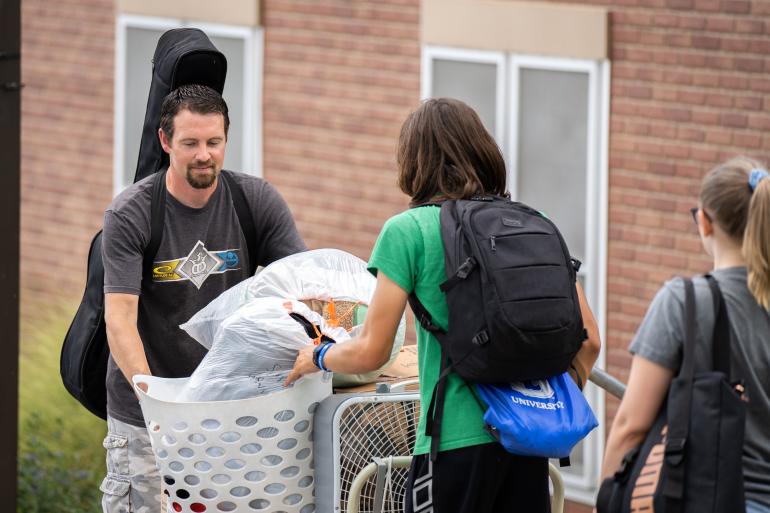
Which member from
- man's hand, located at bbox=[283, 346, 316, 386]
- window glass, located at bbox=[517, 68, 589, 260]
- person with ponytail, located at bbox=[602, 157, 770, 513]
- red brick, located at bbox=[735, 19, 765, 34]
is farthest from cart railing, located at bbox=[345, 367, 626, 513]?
window glass, located at bbox=[517, 68, 589, 260]

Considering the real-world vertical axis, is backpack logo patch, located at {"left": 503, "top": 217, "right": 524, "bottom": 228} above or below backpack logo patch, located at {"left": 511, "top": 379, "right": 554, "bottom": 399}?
above

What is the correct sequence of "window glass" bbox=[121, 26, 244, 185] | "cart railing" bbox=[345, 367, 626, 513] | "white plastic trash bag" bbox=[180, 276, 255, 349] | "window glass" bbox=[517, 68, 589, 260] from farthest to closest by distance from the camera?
"window glass" bbox=[121, 26, 244, 185] < "window glass" bbox=[517, 68, 589, 260] < "white plastic trash bag" bbox=[180, 276, 255, 349] < "cart railing" bbox=[345, 367, 626, 513]

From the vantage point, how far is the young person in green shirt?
12.5 feet

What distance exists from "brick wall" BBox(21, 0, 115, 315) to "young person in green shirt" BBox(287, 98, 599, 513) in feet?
27.9

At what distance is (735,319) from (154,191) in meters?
2.15

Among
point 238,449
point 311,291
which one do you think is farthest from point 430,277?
point 238,449

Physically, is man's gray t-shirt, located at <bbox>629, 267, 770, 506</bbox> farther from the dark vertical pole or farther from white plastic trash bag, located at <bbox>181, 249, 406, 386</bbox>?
the dark vertical pole

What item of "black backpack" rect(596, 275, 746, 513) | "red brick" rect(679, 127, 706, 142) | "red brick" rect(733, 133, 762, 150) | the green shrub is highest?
"red brick" rect(679, 127, 706, 142)

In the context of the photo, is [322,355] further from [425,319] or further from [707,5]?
[707,5]

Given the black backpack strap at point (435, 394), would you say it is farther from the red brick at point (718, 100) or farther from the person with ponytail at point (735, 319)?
the red brick at point (718, 100)

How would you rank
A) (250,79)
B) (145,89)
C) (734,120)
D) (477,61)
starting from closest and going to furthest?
(734,120) < (477,61) < (250,79) < (145,89)

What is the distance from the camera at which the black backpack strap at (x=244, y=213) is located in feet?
16.0

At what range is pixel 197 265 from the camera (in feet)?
15.6

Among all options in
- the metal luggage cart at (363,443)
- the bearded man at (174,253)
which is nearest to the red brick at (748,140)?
the bearded man at (174,253)
